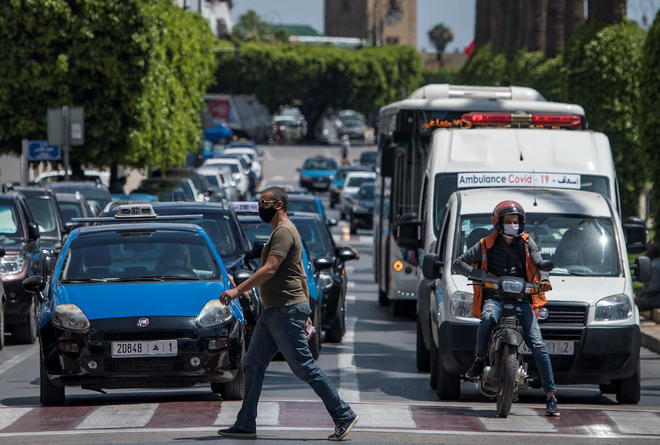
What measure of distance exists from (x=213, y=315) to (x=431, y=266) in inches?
83.9

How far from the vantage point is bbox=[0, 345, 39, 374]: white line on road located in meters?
17.5

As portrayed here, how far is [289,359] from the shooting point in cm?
1116

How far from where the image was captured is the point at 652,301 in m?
19.0

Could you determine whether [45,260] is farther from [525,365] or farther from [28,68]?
[28,68]

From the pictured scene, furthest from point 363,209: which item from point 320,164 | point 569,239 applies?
point 569,239

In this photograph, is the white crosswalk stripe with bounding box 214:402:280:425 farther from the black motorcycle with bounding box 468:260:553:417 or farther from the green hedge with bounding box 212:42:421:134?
the green hedge with bounding box 212:42:421:134

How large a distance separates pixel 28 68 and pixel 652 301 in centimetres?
2824

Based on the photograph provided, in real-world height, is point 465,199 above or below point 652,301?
above

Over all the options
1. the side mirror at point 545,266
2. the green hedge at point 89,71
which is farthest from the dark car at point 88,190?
the side mirror at point 545,266

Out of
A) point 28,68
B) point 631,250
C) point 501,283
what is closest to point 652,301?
point 631,250

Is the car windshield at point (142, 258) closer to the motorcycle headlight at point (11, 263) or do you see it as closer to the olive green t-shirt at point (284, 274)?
the olive green t-shirt at point (284, 274)

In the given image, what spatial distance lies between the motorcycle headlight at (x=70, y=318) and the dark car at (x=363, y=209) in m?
36.1

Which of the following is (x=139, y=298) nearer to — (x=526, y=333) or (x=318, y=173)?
(x=526, y=333)

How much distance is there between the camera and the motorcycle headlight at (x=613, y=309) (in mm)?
14008
